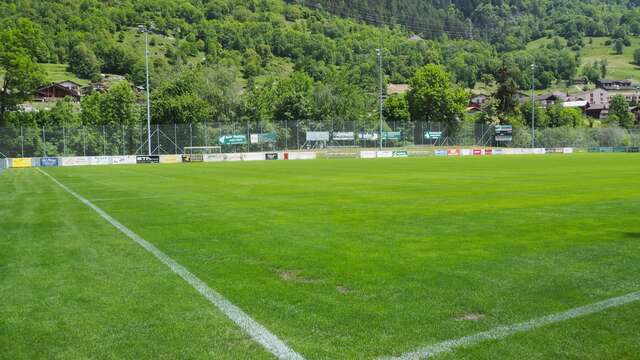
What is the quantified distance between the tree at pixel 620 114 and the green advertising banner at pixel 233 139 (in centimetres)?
10828

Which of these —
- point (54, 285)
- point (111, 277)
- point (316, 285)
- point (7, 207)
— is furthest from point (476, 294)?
point (7, 207)

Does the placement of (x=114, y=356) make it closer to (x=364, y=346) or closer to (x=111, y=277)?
(x=364, y=346)

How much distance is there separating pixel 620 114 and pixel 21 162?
150 m

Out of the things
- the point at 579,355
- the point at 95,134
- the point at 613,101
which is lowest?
the point at 579,355

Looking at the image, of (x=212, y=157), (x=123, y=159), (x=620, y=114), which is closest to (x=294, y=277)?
(x=123, y=159)

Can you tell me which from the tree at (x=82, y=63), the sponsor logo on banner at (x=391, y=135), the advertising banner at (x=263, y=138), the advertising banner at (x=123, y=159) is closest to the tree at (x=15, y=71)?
the advertising banner at (x=123, y=159)

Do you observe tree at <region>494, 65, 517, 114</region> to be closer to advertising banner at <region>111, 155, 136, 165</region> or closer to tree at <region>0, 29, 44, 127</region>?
advertising banner at <region>111, 155, 136, 165</region>

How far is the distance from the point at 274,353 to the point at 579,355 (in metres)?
2.58

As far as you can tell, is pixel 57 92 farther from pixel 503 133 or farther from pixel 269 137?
pixel 503 133

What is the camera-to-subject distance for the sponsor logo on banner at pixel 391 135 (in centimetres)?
8594

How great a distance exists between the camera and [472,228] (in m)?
11.9

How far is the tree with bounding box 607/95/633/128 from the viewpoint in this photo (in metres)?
149

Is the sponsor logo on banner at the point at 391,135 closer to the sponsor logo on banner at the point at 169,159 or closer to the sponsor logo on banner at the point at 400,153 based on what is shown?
the sponsor logo on banner at the point at 400,153

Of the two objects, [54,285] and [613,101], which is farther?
[613,101]
